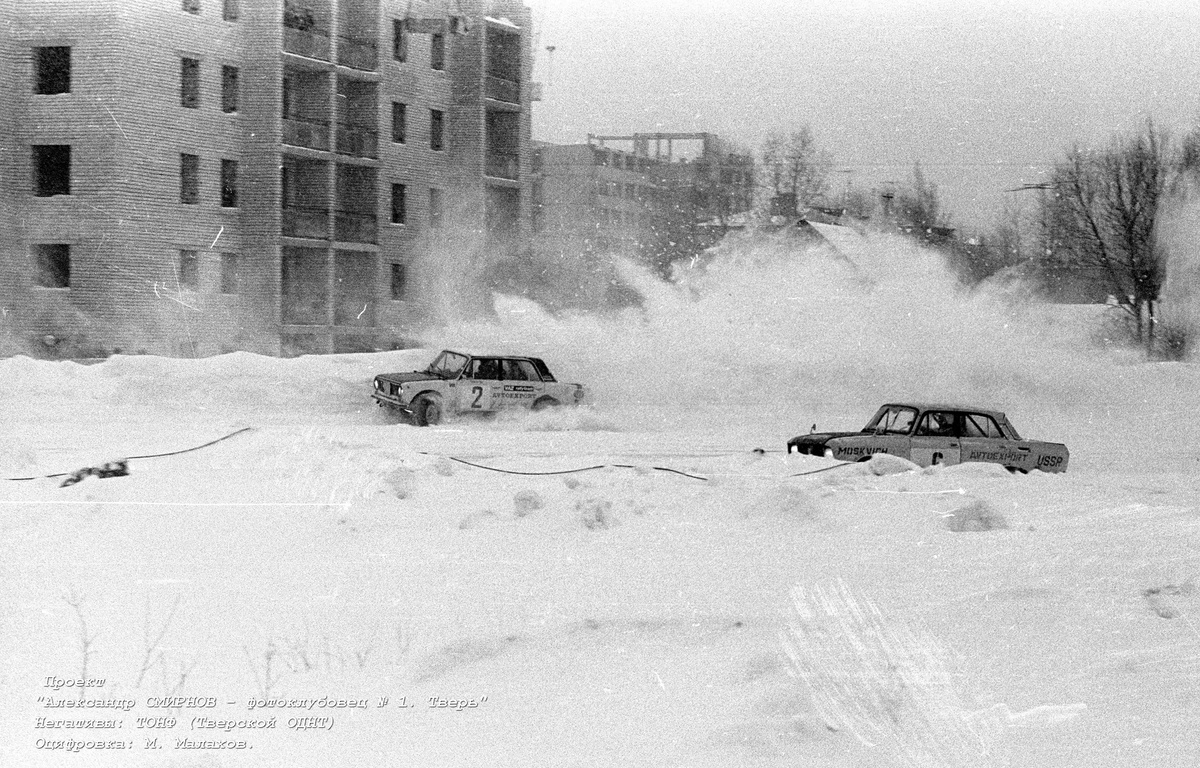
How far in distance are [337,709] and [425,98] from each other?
876 cm

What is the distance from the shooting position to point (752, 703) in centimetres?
439

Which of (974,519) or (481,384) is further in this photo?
(481,384)

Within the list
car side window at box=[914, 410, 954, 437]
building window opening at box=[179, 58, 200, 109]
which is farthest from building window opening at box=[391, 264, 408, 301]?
car side window at box=[914, 410, 954, 437]

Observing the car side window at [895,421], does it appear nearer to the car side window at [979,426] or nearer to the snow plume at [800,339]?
the car side window at [979,426]

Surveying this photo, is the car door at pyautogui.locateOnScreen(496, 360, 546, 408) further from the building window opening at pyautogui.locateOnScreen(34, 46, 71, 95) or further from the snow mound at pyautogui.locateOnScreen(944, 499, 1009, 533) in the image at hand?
the snow mound at pyautogui.locateOnScreen(944, 499, 1009, 533)

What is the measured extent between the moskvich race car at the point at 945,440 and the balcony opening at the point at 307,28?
6740 millimetres

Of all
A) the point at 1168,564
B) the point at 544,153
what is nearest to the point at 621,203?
the point at 544,153

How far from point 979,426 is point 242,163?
8605mm

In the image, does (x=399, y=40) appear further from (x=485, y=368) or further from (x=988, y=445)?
(x=988, y=445)

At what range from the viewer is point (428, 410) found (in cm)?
1316

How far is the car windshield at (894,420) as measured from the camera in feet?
33.4

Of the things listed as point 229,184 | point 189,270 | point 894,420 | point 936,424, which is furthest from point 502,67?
point 936,424

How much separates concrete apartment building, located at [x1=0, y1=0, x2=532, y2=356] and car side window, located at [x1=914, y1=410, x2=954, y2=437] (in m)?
5.26

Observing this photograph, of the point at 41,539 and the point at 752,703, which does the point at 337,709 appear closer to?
the point at 752,703
